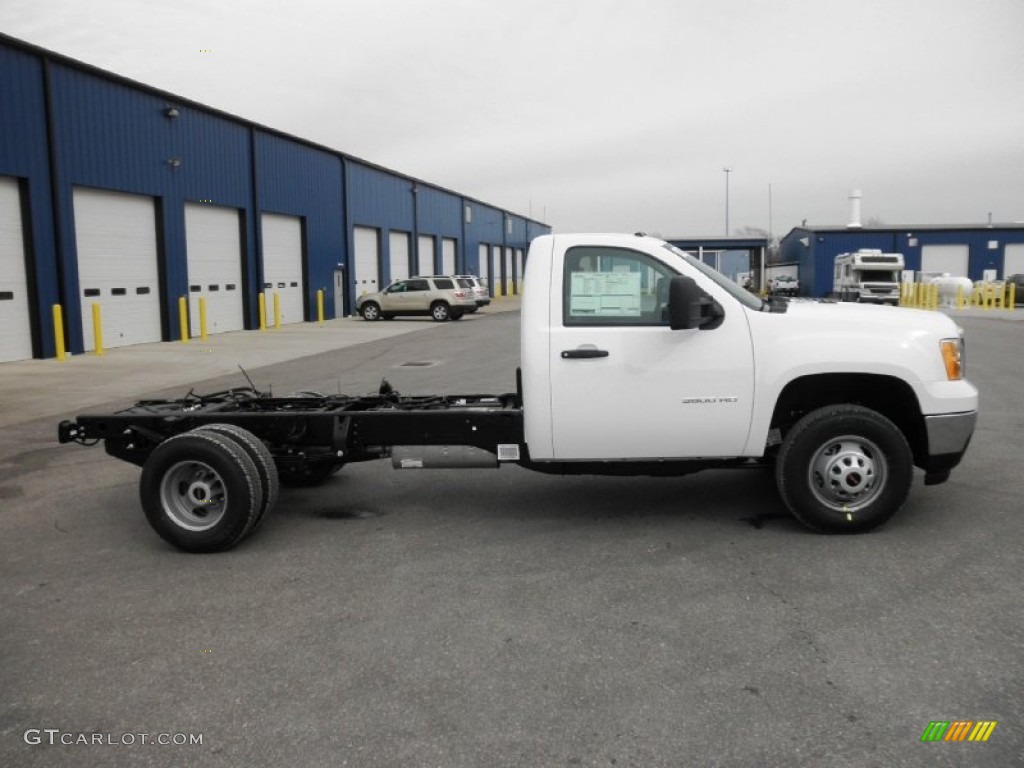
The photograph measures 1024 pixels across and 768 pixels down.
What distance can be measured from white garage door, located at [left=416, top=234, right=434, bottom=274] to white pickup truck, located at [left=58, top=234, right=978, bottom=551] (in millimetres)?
44416

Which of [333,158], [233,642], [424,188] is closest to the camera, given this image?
[233,642]

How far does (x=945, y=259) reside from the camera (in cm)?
5744

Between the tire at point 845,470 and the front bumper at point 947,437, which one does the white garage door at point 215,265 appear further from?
the front bumper at point 947,437

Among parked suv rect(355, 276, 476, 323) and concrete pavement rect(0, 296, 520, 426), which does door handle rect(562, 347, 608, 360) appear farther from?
parked suv rect(355, 276, 476, 323)

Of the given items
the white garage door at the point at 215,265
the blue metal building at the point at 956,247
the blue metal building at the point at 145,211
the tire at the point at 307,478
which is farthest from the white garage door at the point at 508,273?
the tire at the point at 307,478

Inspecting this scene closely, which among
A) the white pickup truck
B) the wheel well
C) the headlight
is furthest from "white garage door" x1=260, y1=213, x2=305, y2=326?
the headlight

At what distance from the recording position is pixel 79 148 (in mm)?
21000

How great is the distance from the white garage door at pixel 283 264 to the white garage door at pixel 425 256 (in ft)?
50.6

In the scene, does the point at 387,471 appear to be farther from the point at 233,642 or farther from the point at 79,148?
the point at 79,148

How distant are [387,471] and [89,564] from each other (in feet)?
9.65

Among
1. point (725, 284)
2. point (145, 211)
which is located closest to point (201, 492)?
point (725, 284)

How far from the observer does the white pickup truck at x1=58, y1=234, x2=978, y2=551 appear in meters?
5.70

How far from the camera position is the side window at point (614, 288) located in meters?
5.80

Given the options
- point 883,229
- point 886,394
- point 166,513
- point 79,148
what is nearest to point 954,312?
point 883,229
